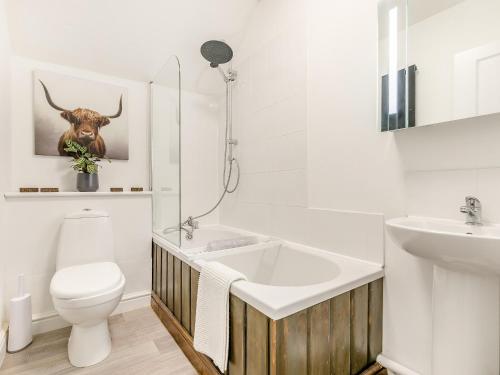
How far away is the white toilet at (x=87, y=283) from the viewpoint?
1417 millimetres

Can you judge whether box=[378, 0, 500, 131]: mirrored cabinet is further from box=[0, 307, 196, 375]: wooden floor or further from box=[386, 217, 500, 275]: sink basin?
box=[0, 307, 196, 375]: wooden floor

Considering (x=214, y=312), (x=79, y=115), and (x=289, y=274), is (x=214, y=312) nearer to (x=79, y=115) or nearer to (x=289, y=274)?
(x=289, y=274)

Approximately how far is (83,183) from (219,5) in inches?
72.3

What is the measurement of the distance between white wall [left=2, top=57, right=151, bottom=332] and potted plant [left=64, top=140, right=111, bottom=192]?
91 mm

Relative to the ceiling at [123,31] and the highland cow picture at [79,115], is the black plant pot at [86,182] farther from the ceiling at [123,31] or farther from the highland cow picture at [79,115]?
the ceiling at [123,31]

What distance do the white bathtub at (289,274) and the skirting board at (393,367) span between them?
429mm

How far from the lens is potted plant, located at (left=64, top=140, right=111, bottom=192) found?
79.8 inches

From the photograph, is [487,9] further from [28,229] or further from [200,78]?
[28,229]

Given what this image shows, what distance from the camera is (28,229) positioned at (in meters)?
1.86

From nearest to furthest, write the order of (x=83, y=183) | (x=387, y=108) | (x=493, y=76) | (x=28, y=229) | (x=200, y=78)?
(x=493, y=76), (x=387, y=108), (x=28, y=229), (x=83, y=183), (x=200, y=78)

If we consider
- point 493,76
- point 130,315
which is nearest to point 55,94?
point 130,315

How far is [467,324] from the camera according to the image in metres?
1.00

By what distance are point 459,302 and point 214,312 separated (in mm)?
1035

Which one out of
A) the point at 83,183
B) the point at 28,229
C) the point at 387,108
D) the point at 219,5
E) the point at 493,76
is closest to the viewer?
the point at 493,76
